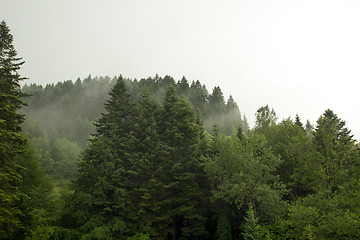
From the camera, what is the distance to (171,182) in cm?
3083

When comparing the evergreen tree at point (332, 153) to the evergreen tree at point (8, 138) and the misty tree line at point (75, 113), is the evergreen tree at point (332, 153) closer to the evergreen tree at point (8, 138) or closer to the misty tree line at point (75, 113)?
the evergreen tree at point (8, 138)

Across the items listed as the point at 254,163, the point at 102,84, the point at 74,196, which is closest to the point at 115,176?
the point at 74,196

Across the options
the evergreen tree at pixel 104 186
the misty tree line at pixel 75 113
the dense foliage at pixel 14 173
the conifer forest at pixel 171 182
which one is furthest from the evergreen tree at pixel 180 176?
the misty tree line at pixel 75 113

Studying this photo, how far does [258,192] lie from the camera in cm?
2481

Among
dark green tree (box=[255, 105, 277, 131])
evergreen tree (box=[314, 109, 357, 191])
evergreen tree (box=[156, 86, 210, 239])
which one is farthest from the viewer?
dark green tree (box=[255, 105, 277, 131])

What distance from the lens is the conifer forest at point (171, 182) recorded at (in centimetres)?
2008

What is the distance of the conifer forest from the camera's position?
20078 mm

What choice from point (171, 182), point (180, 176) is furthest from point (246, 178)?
point (171, 182)

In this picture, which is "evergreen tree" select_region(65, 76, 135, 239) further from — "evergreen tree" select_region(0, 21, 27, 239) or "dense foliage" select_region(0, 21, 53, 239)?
"evergreen tree" select_region(0, 21, 27, 239)

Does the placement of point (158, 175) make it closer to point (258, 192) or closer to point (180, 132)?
point (180, 132)

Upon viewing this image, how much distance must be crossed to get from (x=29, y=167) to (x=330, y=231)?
29.4 metres

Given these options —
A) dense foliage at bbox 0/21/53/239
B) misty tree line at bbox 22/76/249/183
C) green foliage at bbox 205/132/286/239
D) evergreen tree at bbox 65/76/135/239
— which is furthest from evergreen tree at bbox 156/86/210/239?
misty tree line at bbox 22/76/249/183

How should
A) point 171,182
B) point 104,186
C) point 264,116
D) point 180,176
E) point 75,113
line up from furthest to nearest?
1. point 75,113
2. point 264,116
3. point 171,182
4. point 180,176
5. point 104,186

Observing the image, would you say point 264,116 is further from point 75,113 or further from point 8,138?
point 75,113
